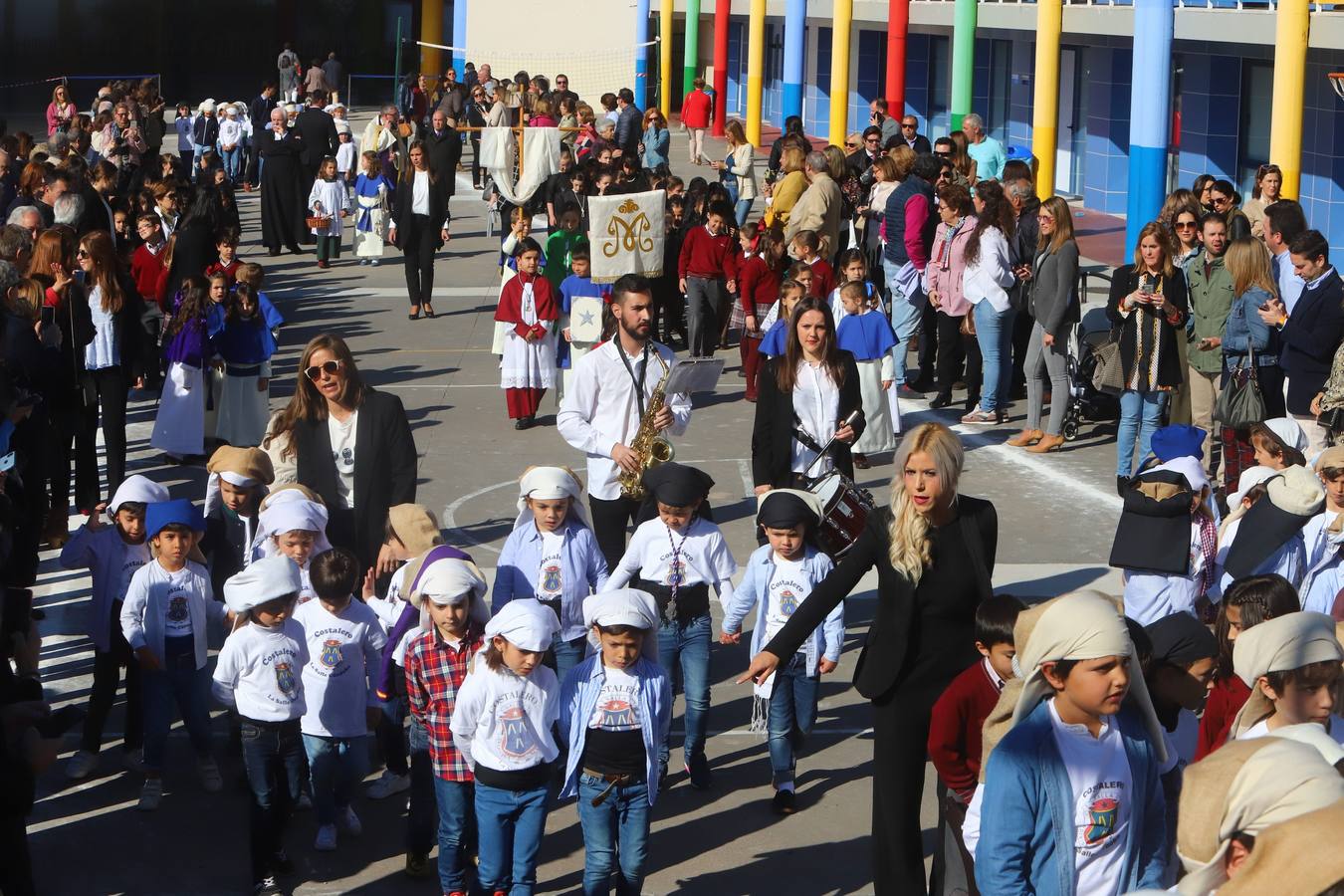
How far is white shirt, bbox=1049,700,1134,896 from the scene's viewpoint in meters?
4.70

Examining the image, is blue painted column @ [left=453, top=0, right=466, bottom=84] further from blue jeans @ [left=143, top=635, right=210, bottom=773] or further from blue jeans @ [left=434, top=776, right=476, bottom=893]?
blue jeans @ [left=434, top=776, right=476, bottom=893]

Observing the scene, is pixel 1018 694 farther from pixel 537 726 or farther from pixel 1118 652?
pixel 537 726

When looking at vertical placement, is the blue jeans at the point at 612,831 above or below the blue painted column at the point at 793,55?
below

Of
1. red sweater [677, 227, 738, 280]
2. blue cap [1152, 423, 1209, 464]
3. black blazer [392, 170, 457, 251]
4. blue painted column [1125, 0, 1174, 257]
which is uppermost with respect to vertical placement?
blue painted column [1125, 0, 1174, 257]

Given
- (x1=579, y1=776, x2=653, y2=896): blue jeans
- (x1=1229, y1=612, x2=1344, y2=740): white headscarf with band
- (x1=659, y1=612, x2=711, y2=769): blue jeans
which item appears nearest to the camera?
(x1=1229, y1=612, x2=1344, y2=740): white headscarf with band

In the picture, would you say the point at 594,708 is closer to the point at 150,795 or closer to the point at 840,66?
the point at 150,795

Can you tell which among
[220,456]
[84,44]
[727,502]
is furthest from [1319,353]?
[84,44]

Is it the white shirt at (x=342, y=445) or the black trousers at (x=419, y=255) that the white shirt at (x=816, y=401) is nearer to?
the white shirt at (x=342, y=445)

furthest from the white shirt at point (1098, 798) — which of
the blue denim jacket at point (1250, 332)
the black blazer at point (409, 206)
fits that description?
the black blazer at point (409, 206)

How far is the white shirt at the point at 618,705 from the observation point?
6426mm

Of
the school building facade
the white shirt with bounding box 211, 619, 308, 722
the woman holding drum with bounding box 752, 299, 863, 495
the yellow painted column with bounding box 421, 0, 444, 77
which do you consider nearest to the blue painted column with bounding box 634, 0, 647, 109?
the school building facade

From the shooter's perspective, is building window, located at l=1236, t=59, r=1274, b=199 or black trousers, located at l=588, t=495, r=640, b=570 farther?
building window, located at l=1236, t=59, r=1274, b=199

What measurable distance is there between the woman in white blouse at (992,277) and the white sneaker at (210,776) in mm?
8151

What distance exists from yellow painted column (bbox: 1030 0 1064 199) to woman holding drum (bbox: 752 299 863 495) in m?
16.3
